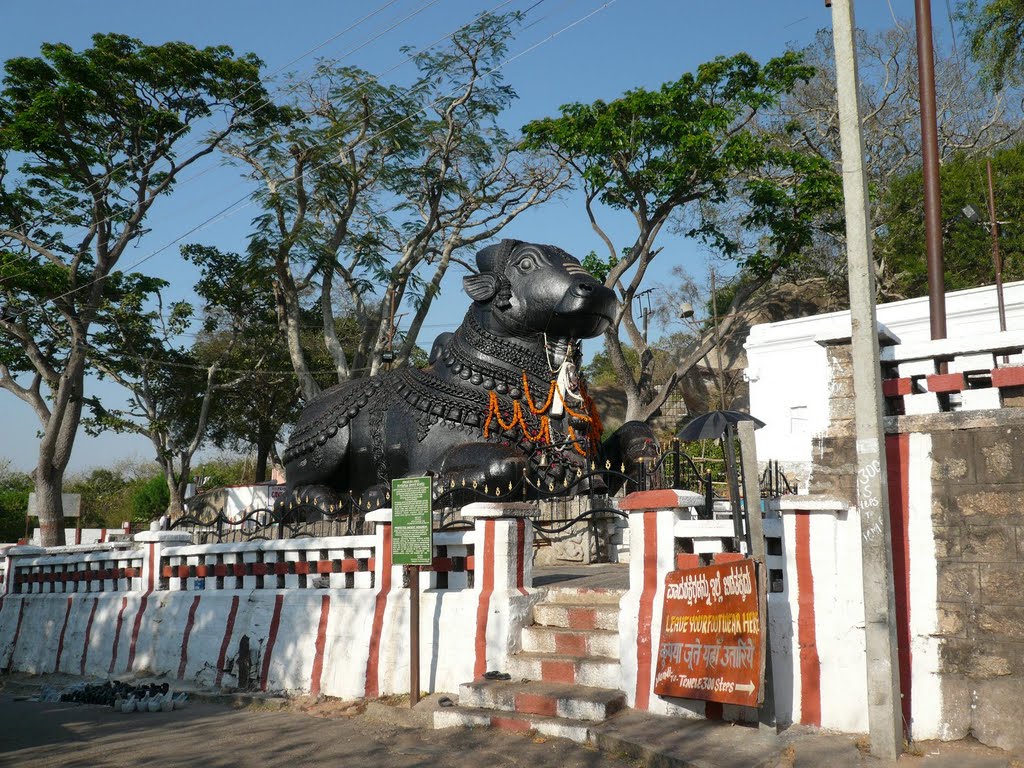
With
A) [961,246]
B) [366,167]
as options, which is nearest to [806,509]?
[366,167]

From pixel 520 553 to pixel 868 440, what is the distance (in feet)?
10.6

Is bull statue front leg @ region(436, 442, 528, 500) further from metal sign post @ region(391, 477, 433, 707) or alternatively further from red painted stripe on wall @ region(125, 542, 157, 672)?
red painted stripe on wall @ region(125, 542, 157, 672)

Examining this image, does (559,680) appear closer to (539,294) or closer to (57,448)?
(539,294)

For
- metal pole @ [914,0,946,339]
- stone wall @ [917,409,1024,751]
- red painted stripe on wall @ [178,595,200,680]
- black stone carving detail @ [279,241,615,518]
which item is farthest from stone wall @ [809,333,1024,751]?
red painted stripe on wall @ [178,595,200,680]

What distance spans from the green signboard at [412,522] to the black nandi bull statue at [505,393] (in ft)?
8.43

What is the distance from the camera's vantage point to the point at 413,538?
7.85 metres

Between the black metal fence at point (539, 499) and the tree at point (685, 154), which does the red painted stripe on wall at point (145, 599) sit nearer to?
the black metal fence at point (539, 499)

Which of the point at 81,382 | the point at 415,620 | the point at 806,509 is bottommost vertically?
the point at 415,620

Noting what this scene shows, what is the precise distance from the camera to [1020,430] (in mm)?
5617

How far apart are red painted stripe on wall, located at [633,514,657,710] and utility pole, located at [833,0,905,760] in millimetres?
1551

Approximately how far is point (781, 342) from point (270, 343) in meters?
14.0

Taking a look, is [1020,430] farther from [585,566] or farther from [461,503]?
[461,503]

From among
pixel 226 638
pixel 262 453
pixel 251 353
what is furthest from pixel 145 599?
pixel 262 453

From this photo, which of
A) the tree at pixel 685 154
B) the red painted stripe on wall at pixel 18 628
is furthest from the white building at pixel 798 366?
the red painted stripe on wall at pixel 18 628
